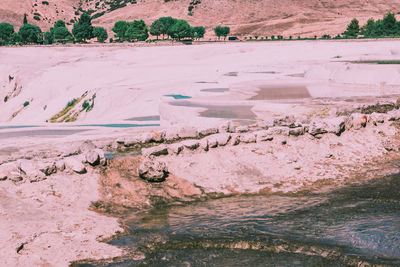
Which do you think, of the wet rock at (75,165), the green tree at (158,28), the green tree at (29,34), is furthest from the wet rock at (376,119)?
the green tree at (29,34)

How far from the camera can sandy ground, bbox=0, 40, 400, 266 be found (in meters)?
9.95

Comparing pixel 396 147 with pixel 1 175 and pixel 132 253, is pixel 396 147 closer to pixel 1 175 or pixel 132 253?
pixel 132 253

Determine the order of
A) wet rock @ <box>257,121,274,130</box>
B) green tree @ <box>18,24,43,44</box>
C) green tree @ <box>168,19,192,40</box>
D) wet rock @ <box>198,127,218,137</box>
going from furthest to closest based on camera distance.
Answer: green tree @ <box>18,24,43,44</box>
green tree @ <box>168,19,192,40</box>
wet rock @ <box>257,121,274,130</box>
wet rock @ <box>198,127,218,137</box>

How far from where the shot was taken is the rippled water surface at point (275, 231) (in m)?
8.65

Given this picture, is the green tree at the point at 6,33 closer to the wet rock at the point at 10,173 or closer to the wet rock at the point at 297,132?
the wet rock at the point at 297,132

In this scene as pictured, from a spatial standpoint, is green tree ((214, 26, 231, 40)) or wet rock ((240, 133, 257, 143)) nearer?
wet rock ((240, 133, 257, 143))

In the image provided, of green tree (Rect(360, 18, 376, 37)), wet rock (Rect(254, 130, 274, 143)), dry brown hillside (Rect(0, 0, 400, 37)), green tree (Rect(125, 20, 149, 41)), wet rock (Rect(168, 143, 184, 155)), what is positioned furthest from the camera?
dry brown hillside (Rect(0, 0, 400, 37))

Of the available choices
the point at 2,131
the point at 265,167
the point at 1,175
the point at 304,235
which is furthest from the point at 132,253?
the point at 2,131

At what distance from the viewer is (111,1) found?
601 ft

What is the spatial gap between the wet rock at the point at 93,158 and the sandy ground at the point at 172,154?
8.6 inches

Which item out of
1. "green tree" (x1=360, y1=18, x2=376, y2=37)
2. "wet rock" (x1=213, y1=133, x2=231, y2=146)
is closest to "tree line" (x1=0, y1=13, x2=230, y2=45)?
"green tree" (x1=360, y1=18, x2=376, y2=37)

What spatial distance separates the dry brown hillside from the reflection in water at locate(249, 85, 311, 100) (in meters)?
94.2

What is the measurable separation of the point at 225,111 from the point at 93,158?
38.4 feet

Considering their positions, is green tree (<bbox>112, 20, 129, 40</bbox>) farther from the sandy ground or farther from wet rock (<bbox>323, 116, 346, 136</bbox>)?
wet rock (<bbox>323, 116, 346, 136</bbox>)
